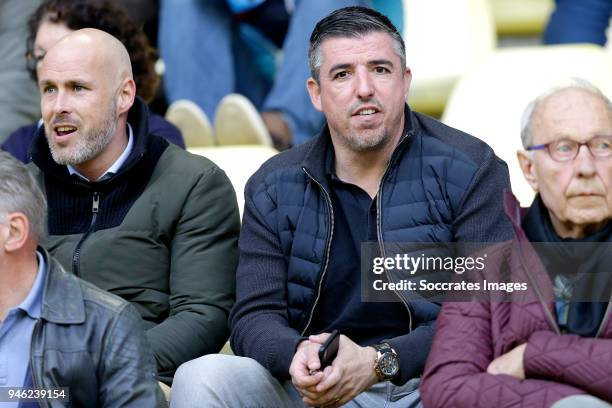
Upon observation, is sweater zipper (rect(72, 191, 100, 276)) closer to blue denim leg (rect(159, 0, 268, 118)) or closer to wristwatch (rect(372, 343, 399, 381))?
wristwatch (rect(372, 343, 399, 381))

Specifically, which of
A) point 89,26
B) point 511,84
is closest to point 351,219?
point 89,26

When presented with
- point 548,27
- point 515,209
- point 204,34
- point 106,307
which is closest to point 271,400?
point 106,307

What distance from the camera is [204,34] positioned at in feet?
14.5

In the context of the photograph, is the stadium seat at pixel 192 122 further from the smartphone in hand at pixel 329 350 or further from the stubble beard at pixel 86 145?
the smartphone in hand at pixel 329 350

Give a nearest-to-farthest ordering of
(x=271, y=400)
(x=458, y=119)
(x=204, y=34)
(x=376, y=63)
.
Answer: (x=271, y=400) < (x=376, y=63) < (x=458, y=119) < (x=204, y=34)

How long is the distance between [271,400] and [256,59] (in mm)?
2012

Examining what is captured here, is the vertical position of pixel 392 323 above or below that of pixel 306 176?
below

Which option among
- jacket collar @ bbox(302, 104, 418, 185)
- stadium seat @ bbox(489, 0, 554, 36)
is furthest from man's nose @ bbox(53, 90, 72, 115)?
stadium seat @ bbox(489, 0, 554, 36)

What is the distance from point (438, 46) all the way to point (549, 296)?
2.24m

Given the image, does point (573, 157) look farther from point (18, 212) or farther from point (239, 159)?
point (239, 159)

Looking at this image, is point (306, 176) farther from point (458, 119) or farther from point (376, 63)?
point (458, 119)

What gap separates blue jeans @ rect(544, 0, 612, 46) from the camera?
432 centimetres

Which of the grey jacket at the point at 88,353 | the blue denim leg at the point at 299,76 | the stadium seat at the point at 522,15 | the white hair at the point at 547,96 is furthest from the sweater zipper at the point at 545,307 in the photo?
the stadium seat at the point at 522,15

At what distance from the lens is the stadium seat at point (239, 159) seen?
12.2 feet
